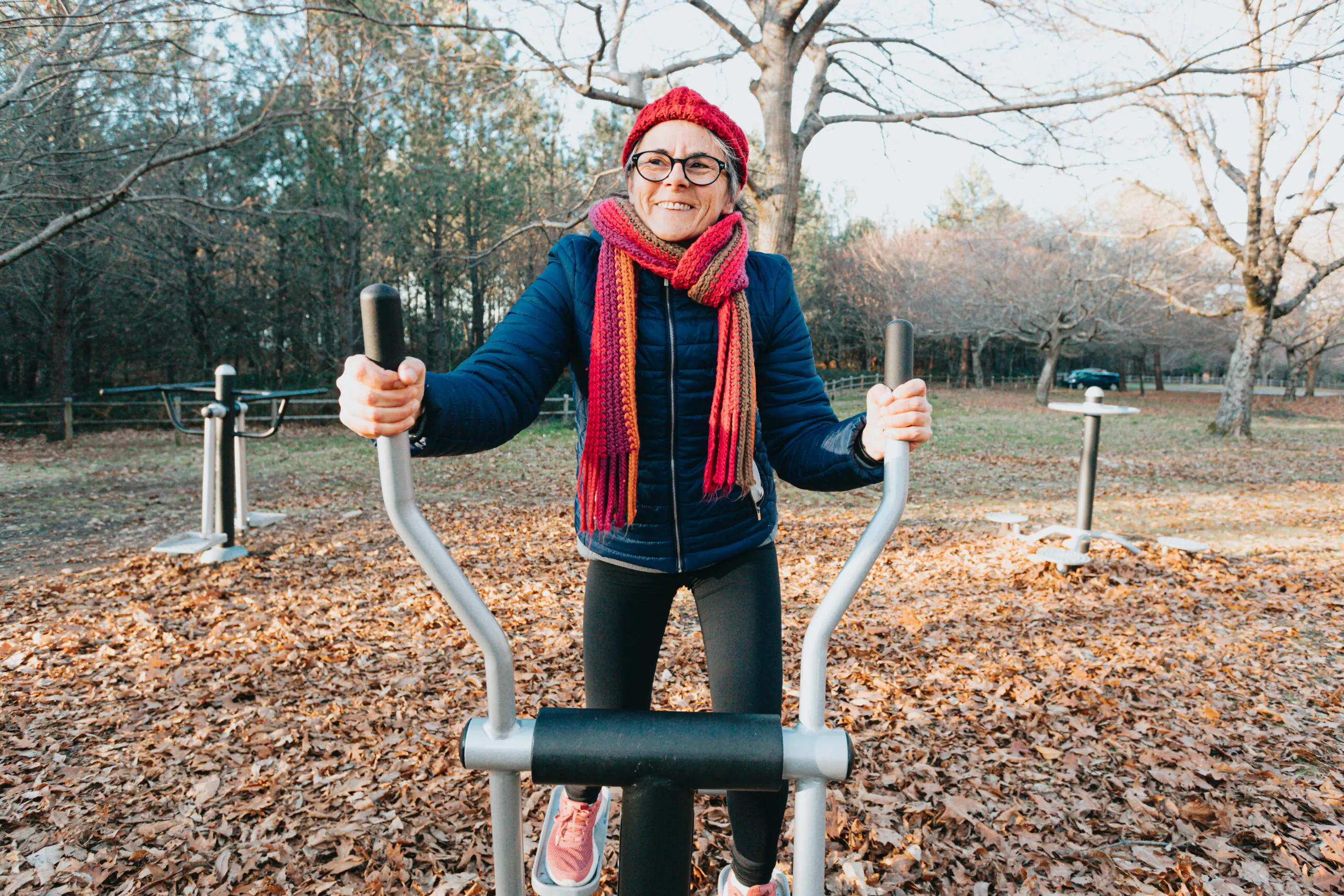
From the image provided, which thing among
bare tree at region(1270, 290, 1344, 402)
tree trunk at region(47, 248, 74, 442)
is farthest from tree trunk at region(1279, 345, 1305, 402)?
tree trunk at region(47, 248, 74, 442)

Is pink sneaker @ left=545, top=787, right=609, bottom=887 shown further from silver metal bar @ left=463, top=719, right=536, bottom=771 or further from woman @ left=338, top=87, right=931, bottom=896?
silver metal bar @ left=463, top=719, right=536, bottom=771

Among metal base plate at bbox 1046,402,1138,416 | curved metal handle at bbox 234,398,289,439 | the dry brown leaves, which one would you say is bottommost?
the dry brown leaves

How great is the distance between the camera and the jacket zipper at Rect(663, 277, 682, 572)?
5.12ft

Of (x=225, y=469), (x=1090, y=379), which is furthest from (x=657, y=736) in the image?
(x=1090, y=379)

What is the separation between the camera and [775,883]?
162 cm

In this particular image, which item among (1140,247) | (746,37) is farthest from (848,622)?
(1140,247)

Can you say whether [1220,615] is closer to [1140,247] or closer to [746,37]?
[746,37]

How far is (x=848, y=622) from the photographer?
4285mm

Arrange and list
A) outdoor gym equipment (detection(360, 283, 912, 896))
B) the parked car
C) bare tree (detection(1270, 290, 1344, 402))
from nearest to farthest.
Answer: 1. outdoor gym equipment (detection(360, 283, 912, 896))
2. bare tree (detection(1270, 290, 1344, 402))
3. the parked car

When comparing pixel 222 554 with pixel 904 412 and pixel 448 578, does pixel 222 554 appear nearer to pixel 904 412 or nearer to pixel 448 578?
pixel 448 578

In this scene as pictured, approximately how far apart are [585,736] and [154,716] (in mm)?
2863

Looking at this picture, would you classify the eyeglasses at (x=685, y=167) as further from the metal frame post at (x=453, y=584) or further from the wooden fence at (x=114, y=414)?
the wooden fence at (x=114, y=414)

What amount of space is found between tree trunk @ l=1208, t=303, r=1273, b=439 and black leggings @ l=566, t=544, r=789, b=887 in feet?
50.1

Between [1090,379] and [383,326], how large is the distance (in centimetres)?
4094
